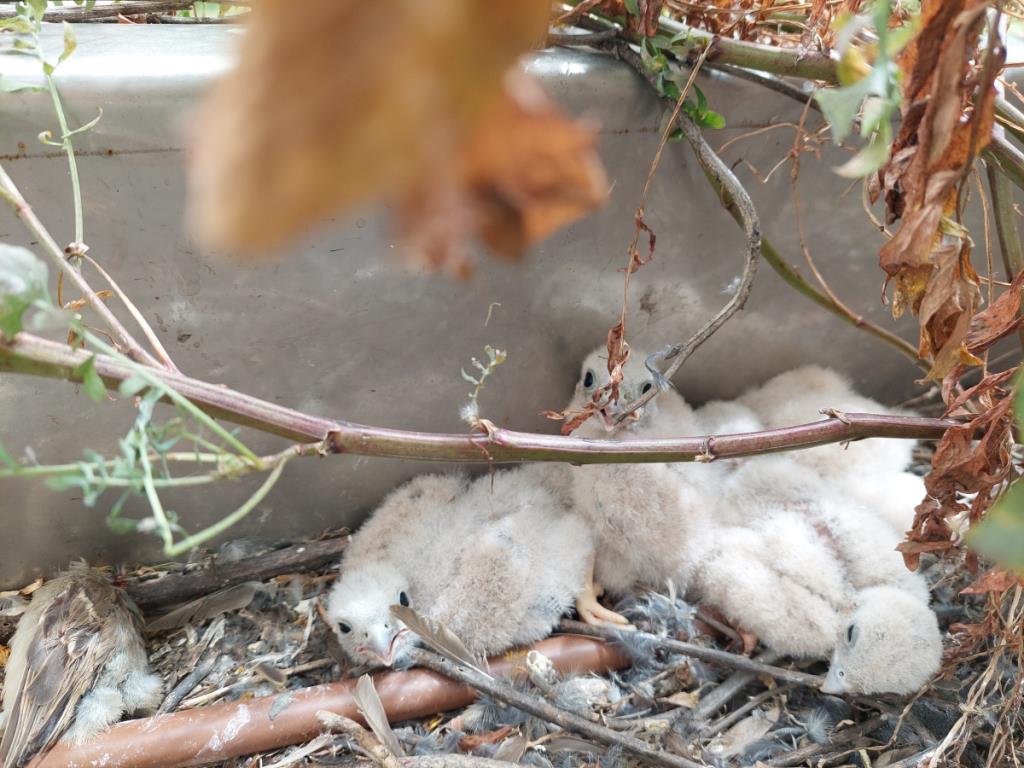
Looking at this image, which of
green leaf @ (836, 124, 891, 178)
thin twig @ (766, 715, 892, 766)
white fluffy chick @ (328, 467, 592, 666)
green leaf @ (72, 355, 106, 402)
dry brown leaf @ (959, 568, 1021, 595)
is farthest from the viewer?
white fluffy chick @ (328, 467, 592, 666)

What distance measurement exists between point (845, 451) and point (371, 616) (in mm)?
781

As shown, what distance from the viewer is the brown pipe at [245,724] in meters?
0.97

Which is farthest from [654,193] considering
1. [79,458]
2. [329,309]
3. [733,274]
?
[79,458]

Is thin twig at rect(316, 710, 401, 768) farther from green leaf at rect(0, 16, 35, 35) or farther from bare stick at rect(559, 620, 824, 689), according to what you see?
green leaf at rect(0, 16, 35, 35)

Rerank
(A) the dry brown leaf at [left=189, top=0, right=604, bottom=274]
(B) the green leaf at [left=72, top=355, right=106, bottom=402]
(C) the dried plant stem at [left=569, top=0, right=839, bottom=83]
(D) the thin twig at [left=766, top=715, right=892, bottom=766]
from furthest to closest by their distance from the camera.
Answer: (D) the thin twig at [left=766, top=715, right=892, bottom=766], (C) the dried plant stem at [left=569, top=0, right=839, bottom=83], (B) the green leaf at [left=72, top=355, right=106, bottom=402], (A) the dry brown leaf at [left=189, top=0, right=604, bottom=274]

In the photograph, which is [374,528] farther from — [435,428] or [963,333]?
[963,333]

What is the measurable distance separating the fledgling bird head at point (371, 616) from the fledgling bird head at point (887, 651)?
58 cm

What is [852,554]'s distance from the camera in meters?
1.18

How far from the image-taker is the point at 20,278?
1.44 ft

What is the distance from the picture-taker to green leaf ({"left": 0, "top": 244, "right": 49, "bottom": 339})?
1.42 feet

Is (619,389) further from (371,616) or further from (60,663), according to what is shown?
(60,663)

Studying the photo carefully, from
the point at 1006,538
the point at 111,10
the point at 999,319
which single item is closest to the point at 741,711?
the point at 999,319

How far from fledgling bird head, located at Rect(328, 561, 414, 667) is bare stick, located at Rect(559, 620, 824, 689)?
29 cm

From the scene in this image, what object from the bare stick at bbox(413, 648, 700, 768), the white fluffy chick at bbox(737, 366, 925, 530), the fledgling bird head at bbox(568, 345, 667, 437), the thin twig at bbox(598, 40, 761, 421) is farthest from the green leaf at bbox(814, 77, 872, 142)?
the white fluffy chick at bbox(737, 366, 925, 530)
